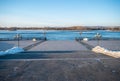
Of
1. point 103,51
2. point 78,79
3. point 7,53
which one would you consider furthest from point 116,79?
point 7,53

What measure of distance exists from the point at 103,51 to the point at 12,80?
784 cm

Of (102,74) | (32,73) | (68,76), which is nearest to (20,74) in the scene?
(32,73)

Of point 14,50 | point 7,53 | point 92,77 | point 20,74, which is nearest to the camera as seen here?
point 92,77

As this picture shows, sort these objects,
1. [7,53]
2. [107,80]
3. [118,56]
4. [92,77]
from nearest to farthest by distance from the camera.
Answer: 1. [107,80]
2. [92,77]
3. [118,56]
4. [7,53]

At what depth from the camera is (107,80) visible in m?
5.29

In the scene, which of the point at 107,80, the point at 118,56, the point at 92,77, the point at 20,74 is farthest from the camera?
the point at 118,56

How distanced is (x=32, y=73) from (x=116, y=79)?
9.16 feet

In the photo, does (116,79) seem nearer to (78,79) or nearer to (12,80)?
(78,79)

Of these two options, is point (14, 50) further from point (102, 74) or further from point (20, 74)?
point (102, 74)

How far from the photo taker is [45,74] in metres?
6.09

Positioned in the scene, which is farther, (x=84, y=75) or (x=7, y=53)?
(x=7, y=53)

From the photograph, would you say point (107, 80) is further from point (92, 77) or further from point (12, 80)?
point (12, 80)

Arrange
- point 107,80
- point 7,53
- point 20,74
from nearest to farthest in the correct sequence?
point 107,80 < point 20,74 < point 7,53

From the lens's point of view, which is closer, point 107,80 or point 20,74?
point 107,80
